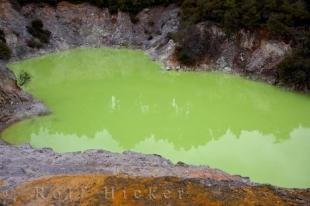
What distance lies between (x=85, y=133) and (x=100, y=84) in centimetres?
872

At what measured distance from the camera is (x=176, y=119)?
90.1 ft

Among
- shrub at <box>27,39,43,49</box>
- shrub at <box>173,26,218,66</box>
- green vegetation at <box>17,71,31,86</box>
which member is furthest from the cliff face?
green vegetation at <box>17,71,31,86</box>

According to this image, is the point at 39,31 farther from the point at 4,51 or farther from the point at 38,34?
the point at 4,51

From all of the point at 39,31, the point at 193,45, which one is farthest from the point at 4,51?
the point at 193,45

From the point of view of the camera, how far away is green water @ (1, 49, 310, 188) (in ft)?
76.0

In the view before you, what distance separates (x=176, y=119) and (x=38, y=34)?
19571 millimetres

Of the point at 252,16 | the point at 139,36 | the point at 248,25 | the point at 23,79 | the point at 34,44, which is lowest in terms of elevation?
the point at 23,79

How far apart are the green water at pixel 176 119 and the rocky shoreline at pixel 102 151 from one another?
1.76 metres

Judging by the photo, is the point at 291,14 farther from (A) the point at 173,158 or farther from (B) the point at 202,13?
(A) the point at 173,158

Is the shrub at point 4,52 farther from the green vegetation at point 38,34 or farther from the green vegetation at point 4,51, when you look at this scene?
the green vegetation at point 38,34

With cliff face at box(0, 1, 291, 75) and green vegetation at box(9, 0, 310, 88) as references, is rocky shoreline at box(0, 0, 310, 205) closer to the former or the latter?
cliff face at box(0, 1, 291, 75)

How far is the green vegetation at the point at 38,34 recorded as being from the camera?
135 ft

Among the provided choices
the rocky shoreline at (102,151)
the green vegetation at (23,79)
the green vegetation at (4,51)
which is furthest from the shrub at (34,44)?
the green vegetation at (23,79)

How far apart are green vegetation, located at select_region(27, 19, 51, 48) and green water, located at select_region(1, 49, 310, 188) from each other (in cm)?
356
